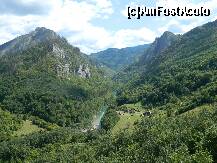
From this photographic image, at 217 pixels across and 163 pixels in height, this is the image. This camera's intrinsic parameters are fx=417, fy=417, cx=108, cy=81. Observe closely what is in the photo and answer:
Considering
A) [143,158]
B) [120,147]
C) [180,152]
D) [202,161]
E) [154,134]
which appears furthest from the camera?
[120,147]

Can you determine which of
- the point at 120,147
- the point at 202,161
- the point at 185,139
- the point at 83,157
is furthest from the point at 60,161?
the point at 202,161

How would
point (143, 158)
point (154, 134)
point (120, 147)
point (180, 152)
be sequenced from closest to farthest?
1. point (180, 152)
2. point (143, 158)
3. point (154, 134)
4. point (120, 147)

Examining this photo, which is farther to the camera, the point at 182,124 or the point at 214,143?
the point at 182,124

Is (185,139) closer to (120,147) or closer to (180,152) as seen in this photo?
(180,152)

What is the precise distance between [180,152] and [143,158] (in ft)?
71.9

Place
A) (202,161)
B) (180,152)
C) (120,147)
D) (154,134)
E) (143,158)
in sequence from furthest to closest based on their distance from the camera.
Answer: (120,147) → (154,134) → (143,158) → (180,152) → (202,161)

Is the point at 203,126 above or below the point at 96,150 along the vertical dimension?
above

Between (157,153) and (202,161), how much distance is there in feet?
133

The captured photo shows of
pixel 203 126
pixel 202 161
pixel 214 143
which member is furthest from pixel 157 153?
pixel 202 161

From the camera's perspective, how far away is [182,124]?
550ft

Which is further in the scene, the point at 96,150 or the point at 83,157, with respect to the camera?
the point at 96,150

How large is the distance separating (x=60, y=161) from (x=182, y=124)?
2126 inches

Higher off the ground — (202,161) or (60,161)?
(202,161)

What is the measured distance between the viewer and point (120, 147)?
17662 cm
